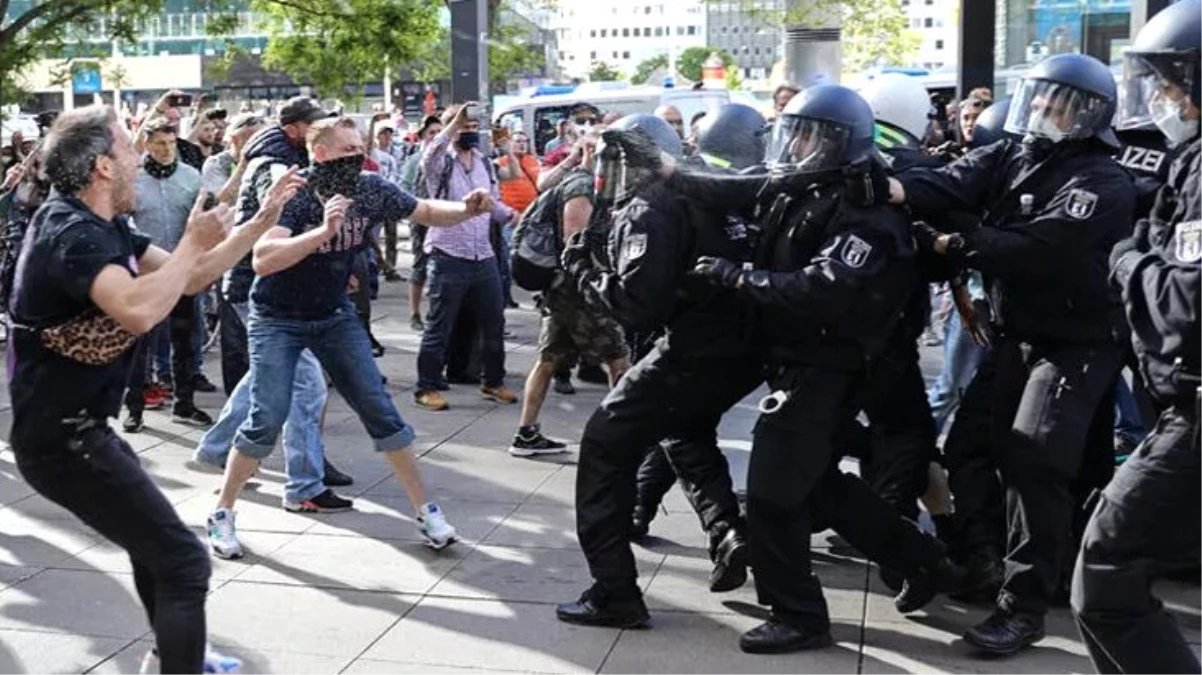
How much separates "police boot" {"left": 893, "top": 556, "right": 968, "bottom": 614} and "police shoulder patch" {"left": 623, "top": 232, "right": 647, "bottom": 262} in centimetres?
147

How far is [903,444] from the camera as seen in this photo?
5.75 m

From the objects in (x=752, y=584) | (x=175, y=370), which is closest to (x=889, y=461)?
(x=752, y=584)

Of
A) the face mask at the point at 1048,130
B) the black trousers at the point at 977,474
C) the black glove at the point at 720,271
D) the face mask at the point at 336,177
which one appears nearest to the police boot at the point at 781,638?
the black trousers at the point at 977,474

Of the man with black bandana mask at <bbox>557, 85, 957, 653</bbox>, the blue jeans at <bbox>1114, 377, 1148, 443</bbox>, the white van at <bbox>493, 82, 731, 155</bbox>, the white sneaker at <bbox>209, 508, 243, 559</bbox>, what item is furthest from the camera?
the white van at <bbox>493, 82, 731, 155</bbox>

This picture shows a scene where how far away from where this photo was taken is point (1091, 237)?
4773mm

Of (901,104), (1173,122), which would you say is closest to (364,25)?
(901,104)

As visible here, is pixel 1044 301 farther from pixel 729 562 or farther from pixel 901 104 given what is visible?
pixel 729 562

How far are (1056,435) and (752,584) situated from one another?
1358 mm

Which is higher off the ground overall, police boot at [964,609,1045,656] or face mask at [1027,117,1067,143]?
face mask at [1027,117,1067,143]

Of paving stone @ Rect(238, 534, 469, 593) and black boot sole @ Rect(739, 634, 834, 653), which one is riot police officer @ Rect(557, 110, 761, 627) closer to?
black boot sole @ Rect(739, 634, 834, 653)

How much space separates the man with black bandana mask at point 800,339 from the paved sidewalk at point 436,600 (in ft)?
0.81

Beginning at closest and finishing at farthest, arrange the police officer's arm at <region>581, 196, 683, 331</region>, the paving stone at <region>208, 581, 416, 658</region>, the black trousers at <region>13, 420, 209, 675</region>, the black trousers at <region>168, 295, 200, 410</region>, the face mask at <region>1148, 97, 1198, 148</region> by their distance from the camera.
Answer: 1. the face mask at <region>1148, 97, 1198, 148</region>
2. the black trousers at <region>13, 420, 209, 675</region>
3. the police officer's arm at <region>581, 196, 683, 331</region>
4. the paving stone at <region>208, 581, 416, 658</region>
5. the black trousers at <region>168, 295, 200, 410</region>

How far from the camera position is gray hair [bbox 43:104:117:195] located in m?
4.12

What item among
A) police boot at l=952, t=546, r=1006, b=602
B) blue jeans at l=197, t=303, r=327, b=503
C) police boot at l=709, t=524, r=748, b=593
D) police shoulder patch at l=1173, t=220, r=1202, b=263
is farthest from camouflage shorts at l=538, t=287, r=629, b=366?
police shoulder patch at l=1173, t=220, r=1202, b=263
